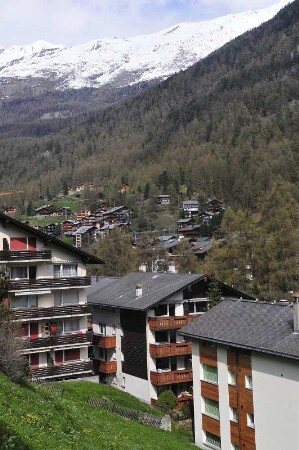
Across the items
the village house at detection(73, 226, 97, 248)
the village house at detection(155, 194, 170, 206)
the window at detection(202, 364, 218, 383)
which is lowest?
the window at detection(202, 364, 218, 383)

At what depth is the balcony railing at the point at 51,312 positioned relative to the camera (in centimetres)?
4012

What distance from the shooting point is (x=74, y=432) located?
20391 mm

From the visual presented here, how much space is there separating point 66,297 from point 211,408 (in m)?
13.3

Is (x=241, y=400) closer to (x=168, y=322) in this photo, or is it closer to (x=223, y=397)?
(x=223, y=397)

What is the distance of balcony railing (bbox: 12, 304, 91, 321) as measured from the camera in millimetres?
40125

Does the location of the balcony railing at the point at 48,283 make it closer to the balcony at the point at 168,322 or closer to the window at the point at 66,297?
the window at the point at 66,297

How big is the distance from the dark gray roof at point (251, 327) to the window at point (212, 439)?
528 centimetres

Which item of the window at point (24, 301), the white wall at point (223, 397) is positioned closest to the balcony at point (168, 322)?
the window at point (24, 301)

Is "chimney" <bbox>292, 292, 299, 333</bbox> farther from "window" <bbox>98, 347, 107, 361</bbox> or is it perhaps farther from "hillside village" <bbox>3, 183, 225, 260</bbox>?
"hillside village" <bbox>3, 183, 225, 260</bbox>

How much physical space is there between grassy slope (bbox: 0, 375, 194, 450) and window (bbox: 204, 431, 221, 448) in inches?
129

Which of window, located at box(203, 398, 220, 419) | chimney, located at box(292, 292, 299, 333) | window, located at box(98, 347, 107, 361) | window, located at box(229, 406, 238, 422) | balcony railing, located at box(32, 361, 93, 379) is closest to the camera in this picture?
chimney, located at box(292, 292, 299, 333)

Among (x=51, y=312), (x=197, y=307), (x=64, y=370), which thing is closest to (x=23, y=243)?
(x=51, y=312)

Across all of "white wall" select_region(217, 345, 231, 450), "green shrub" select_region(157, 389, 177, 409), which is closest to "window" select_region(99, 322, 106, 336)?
"green shrub" select_region(157, 389, 177, 409)

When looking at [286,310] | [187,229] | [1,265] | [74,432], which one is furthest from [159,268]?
[74,432]
